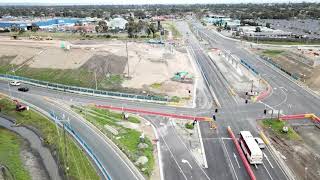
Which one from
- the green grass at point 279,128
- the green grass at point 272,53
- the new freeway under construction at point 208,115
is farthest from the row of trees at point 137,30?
the green grass at point 279,128

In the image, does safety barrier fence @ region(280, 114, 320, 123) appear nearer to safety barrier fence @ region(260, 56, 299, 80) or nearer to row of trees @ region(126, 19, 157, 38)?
safety barrier fence @ region(260, 56, 299, 80)

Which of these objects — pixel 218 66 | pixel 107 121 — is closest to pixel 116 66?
pixel 218 66

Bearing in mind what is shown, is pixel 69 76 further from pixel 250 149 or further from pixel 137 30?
pixel 137 30

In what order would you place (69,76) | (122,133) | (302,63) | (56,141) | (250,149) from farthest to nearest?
(302,63) → (69,76) → (122,133) → (56,141) → (250,149)

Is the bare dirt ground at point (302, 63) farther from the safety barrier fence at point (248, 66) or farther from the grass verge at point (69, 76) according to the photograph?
the grass verge at point (69, 76)

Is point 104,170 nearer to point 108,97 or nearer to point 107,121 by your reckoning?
point 107,121

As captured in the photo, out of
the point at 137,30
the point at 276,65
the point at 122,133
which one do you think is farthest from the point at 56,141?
the point at 137,30
